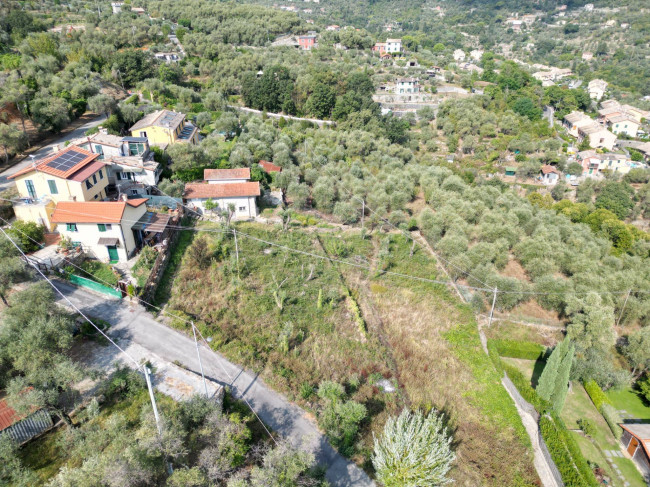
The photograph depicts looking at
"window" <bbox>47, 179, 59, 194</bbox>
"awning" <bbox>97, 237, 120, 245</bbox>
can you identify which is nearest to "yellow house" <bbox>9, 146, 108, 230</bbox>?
"window" <bbox>47, 179, 59, 194</bbox>

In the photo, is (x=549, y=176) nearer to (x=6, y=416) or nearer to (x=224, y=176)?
(x=224, y=176)

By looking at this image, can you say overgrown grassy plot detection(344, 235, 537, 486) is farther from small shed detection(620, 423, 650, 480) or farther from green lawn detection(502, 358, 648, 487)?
small shed detection(620, 423, 650, 480)

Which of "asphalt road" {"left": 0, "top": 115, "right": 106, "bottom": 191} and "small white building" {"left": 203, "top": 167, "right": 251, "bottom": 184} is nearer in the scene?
"asphalt road" {"left": 0, "top": 115, "right": 106, "bottom": 191}

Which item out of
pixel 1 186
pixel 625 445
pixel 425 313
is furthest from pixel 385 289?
pixel 1 186

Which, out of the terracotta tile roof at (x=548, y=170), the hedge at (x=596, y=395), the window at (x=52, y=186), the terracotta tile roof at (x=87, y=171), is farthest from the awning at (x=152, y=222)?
the terracotta tile roof at (x=548, y=170)

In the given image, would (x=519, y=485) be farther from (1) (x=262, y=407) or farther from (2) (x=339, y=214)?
(2) (x=339, y=214)

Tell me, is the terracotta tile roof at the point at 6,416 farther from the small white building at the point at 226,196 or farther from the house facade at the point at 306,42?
the house facade at the point at 306,42

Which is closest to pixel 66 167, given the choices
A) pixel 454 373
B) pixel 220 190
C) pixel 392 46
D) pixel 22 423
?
pixel 220 190

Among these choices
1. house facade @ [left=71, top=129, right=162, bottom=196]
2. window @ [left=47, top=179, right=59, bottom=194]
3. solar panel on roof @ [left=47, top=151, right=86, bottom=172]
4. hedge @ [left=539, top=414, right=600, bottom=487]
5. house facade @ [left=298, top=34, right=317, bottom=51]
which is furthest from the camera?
house facade @ [left=298, top=34, right=317, bottom=51]
